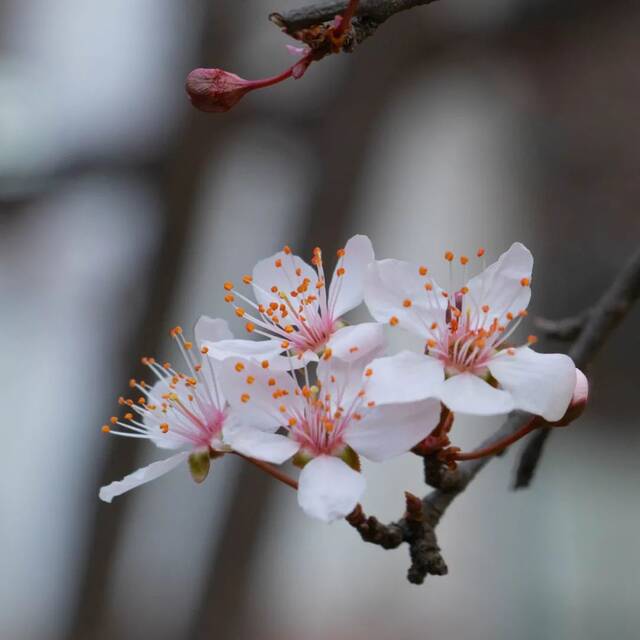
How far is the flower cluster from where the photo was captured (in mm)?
505

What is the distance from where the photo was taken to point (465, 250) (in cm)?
265

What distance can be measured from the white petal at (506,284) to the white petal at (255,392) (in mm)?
125

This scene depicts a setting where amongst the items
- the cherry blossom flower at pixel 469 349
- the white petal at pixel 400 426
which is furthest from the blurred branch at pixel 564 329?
the white petal at pixel 400 426

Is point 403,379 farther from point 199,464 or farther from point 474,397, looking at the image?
point 199,464

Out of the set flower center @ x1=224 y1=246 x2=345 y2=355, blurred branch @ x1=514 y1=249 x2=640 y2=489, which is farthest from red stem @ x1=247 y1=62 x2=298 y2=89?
blurred branch @ x1=514 y1=249 x2=640 y2=489

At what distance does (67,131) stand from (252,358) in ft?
4.51

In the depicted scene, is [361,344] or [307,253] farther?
[307,253]

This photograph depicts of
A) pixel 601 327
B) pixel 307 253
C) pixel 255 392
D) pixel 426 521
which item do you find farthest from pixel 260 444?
pixel 307 253

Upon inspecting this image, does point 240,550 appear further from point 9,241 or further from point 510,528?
point 510,528

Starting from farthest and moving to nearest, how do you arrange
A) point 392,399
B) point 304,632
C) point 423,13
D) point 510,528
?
point 304,632 < point 510,528 < point 423,13 < point 392,399

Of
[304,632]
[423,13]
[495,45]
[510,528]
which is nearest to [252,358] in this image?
[423,13]

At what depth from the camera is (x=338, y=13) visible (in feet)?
1.54

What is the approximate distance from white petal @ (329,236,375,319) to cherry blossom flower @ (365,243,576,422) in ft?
0.07

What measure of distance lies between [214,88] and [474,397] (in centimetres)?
21
